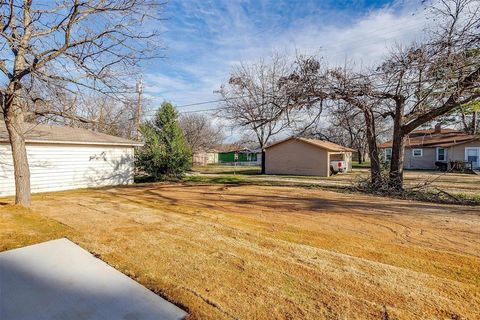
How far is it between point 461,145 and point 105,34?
89.2 ft

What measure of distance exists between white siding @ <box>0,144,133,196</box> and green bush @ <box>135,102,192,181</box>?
1.03 metres

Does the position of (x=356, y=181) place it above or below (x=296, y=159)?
below

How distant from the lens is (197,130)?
3778 cm

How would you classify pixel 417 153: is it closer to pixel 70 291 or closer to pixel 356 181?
pixel 356 181

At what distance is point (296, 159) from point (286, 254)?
16.9 metres

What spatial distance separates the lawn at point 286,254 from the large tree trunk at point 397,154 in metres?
3.20

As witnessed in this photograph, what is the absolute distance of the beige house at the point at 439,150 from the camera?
72.0ft

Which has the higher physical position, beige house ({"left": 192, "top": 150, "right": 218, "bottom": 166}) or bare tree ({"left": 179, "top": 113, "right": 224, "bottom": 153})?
bare tree ({"left": 179, "top": 113, "right": 224, "bottom": 153})

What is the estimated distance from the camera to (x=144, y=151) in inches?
571

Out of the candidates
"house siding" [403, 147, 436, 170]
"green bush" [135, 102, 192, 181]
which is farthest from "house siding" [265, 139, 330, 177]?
"house siding" [403, 147, 436, 170]

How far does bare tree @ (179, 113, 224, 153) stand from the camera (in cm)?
3712

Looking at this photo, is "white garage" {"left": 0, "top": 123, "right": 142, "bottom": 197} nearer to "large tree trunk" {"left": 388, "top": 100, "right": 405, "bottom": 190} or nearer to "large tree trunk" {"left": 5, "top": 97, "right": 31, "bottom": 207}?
"large tree trunk" {"left": 5, "top": 97, "right": 31, "bottom": 207}

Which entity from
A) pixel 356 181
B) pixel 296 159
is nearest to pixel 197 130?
pixel 296 159

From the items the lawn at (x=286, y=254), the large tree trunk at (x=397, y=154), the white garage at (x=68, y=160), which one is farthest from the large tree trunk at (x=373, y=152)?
the white garage at (x=68, y=160)
